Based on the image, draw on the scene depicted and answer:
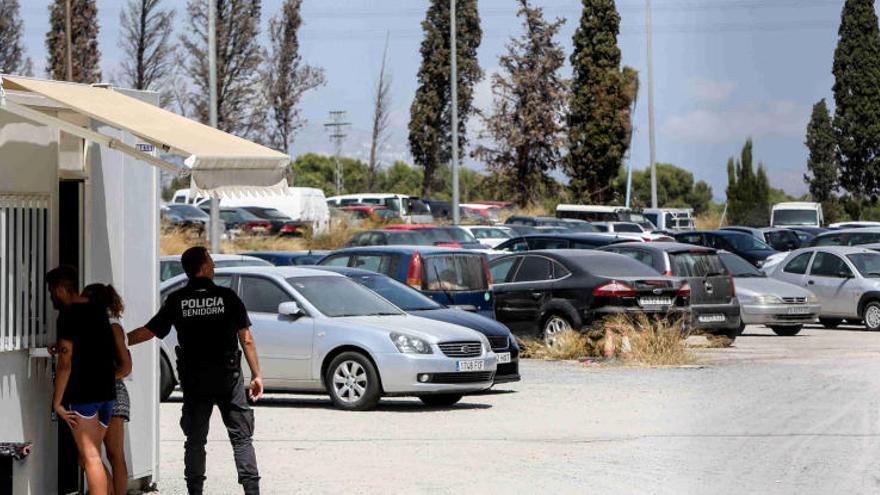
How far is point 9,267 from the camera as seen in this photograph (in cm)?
1011

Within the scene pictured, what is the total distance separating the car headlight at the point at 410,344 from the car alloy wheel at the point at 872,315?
16.6 metres

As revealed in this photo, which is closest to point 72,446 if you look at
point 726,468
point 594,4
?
point 726,468

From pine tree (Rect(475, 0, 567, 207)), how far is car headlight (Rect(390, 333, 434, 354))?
5789 cm

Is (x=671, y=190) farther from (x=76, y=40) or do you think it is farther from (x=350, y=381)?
(x=350, y=381)

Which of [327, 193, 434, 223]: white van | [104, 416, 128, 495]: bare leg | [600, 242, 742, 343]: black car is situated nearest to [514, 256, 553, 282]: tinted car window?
[600, 242, 742, 343]: black car

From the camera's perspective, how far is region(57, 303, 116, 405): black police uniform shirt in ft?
32.3

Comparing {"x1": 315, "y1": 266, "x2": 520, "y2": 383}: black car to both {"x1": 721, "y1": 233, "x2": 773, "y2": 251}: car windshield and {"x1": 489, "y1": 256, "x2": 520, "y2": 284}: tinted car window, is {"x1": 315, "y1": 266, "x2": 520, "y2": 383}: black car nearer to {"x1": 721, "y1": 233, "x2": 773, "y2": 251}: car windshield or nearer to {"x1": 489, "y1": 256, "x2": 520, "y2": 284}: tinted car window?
{"x1": 489, "y1": 256, "x2": 520, "y2": 284}: tinted car window

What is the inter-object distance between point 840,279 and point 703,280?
7.48 metres

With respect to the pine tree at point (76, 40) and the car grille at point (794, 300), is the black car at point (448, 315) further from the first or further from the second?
the pine tree at point (76, 40)

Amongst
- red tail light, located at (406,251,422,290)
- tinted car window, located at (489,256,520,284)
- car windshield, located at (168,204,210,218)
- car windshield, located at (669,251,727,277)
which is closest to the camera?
red tail light, located at (406,251,422,290)

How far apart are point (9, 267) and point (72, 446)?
1.32 meters

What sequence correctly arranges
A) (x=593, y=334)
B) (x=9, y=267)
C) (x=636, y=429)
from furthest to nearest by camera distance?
(x=593, y=334)
(x=636, y=429)
(x=9, y=267)

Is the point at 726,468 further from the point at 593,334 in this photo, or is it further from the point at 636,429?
the point at 593,334

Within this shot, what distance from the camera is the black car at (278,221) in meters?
48.5
